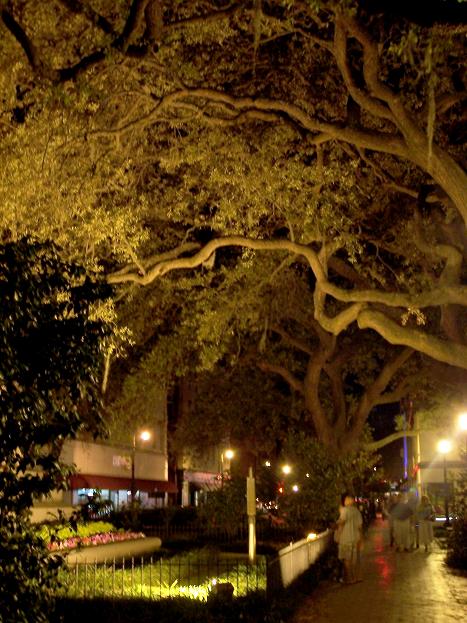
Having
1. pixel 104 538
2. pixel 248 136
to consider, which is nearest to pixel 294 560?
pixel 104 538

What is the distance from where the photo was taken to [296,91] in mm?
13906

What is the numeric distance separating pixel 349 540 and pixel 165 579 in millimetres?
3686

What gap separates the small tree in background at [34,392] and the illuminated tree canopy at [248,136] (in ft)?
18.3

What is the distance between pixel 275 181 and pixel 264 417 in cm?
1939

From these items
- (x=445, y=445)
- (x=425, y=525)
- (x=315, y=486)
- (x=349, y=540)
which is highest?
(x=445, y=445)

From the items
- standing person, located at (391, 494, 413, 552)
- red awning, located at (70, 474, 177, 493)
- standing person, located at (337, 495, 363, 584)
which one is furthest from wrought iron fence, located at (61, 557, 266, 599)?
red awning, located at (70, 474, 177, 493)

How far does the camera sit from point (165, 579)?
13336 millimetres

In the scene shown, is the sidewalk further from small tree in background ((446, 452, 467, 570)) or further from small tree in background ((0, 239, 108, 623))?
small tree in background ((0, 239, 108, 623))

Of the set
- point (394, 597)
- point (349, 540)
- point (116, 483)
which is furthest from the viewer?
point (116, 483)

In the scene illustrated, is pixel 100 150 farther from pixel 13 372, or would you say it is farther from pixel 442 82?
pixel 13 372

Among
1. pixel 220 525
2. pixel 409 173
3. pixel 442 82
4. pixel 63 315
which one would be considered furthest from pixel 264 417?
pixel 63 315

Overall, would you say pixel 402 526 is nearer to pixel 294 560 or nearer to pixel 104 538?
pixel 104 538

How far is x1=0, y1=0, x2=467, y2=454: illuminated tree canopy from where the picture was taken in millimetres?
10914

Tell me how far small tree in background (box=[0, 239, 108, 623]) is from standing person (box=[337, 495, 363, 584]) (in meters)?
10.6
